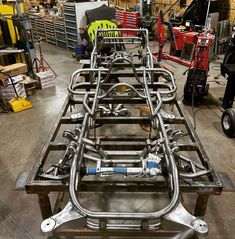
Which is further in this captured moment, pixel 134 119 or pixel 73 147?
pixel 134 119

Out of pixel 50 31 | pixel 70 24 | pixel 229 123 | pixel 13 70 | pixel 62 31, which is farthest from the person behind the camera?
pixel 50 31

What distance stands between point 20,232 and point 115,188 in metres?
1.02

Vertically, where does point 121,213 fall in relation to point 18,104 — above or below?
above

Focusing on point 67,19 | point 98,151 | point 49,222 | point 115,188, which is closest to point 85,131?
point 98,151

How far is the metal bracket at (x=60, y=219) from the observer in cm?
92

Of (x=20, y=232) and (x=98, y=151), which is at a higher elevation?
(x=98, y=151)

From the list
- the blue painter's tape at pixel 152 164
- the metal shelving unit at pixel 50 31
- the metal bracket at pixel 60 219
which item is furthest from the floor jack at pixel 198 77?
the metal shelving unit at pixel 50 31

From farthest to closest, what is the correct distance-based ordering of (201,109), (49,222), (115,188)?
(201,109) → (115,188) → (49,222)

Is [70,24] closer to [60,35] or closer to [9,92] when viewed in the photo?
[60,35]

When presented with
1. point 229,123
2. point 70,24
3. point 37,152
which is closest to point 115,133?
point 37,152

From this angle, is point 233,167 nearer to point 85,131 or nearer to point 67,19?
point 85,131

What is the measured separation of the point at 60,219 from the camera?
95 centimetres

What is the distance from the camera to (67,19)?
19.6ft

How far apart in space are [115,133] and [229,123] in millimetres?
1379
